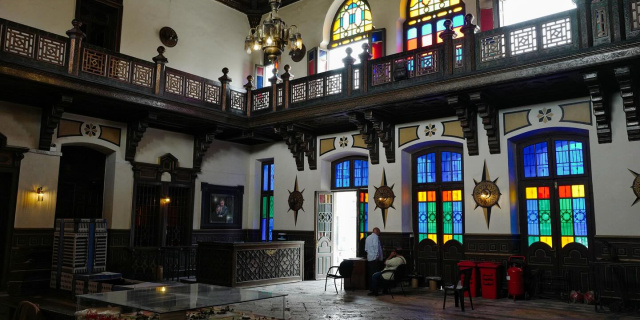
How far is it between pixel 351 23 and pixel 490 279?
8342 mm

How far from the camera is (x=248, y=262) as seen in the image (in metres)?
12.1

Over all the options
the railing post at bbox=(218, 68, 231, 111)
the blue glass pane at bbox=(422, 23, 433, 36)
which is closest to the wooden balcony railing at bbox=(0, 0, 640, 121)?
the railing post at bbox=(218, 68, 231, 111)

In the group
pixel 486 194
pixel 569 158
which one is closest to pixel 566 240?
pixel 569 158

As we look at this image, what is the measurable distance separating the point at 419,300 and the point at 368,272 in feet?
6.00

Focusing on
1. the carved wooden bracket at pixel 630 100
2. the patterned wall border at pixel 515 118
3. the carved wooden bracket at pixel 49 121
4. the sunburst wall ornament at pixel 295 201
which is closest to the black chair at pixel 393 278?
the patterned wall border at pixel 515 118

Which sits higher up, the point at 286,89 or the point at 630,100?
the point at 286,89

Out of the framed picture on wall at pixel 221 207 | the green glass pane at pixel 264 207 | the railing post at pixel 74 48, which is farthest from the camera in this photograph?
the green glass pane at pixel 264 207

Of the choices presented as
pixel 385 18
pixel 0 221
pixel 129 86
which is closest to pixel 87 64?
pixel 129 86

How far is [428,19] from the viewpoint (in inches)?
512

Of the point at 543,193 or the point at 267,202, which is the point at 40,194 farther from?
the point at 543,193

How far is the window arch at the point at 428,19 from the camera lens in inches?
492

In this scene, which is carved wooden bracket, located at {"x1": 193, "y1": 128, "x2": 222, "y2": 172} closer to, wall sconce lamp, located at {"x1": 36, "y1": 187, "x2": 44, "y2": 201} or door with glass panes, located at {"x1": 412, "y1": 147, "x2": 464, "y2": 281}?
wall sconce lamp, located at {"x1": 36, "y1": 187, "x2": 44, "y2": 201}

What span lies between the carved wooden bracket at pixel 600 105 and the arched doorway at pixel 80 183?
39.8ft

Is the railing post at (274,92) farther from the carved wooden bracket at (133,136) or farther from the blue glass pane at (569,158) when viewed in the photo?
the blue glass pane at (569,158)
